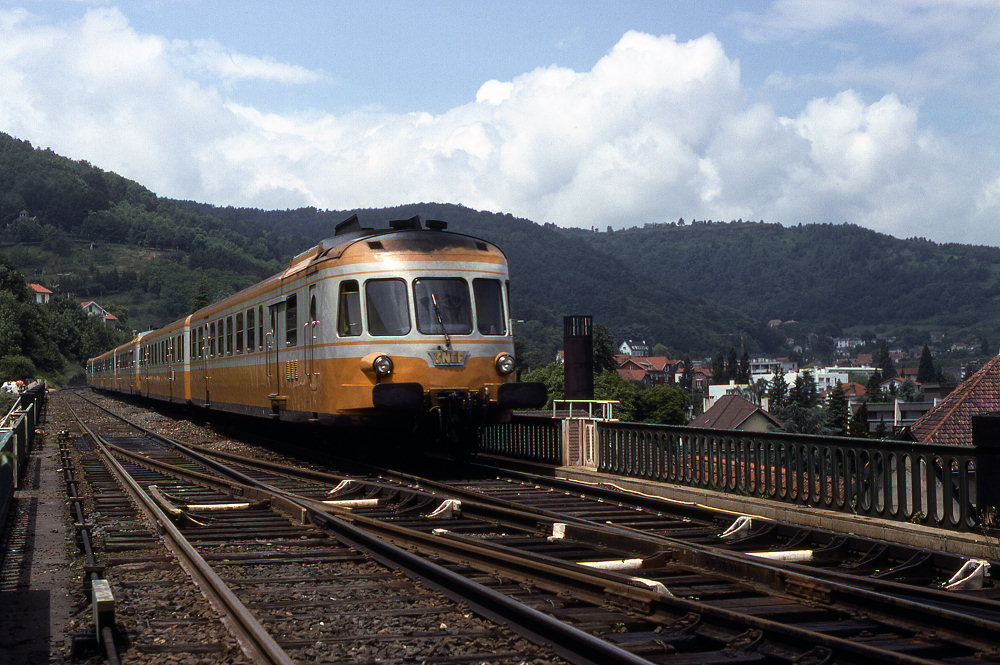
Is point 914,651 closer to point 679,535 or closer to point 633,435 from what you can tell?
point 679,535

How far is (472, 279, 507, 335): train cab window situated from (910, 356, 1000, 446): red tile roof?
45.4 feet

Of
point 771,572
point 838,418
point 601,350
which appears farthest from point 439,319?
point 838,418

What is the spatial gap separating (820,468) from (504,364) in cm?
562

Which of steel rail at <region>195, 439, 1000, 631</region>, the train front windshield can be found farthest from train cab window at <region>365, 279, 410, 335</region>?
steel rail at <region>195, 439, 1000, 631</region>

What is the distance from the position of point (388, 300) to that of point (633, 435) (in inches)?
148

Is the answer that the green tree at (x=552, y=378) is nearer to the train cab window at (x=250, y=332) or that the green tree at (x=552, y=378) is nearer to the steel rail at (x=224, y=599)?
the train cab window at (x=250, y=332)

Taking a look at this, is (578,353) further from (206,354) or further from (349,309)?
(349,309)

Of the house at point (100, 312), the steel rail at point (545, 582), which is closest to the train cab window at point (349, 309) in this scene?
the steel rail at point (545, 582)

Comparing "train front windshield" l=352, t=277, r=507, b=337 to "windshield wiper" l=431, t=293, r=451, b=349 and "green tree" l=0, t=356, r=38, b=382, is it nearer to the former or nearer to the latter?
"windshield wiper" l=431, t=293, r=451, b=349

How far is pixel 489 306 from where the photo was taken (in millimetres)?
15344

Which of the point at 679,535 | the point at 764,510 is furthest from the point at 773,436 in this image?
the point at 679,535

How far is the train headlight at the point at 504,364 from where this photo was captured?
49.4 ft

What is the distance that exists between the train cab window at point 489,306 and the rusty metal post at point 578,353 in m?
11.5

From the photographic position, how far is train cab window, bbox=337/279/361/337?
1462cm
